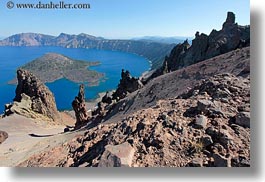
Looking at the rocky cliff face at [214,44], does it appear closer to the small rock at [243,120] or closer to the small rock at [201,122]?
the small rock at [243,120]

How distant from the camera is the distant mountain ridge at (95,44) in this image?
397 ft

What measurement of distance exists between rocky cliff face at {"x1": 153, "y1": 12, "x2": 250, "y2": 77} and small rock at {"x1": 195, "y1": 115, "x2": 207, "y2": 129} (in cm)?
2012

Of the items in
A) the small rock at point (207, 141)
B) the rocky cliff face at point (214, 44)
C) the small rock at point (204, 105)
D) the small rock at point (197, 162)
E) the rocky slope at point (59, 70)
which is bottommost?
the rocky slope at point (59, 70)

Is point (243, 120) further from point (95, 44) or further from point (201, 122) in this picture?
point (95, 44)

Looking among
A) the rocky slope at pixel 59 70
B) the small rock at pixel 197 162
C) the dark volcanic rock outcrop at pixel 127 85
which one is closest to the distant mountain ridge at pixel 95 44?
the rocky slope at pixel 59 70

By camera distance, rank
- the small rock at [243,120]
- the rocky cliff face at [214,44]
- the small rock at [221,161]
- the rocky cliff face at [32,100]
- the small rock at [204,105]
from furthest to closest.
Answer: the rocky cliff face at [214,44] → the rocky cliff face at [32,100] → the small rock at [204,105] → the small rock at [243,120] → the small rock at [221,161]

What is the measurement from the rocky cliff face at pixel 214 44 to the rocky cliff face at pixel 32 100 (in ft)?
35.1

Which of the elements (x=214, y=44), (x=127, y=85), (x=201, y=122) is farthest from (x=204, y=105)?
(x=214, y=44)

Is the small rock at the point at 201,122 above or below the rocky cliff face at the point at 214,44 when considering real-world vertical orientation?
below

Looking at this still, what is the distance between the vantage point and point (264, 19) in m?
6.02

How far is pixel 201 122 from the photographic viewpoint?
6.00m

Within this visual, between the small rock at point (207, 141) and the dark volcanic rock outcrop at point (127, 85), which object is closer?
the small rock at point (207, 141)

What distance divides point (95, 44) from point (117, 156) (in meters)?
173

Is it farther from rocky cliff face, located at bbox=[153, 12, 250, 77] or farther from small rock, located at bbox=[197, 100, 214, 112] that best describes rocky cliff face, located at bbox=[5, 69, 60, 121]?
small rock, located at bbox=[197, 100, 214, 112]
